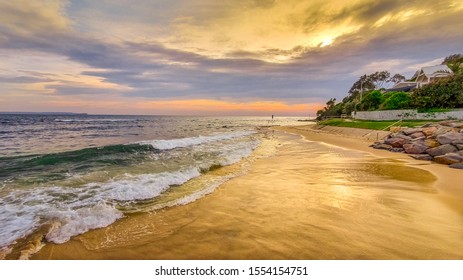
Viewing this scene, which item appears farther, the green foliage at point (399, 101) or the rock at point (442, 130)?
the green foliage at point (399, 101)

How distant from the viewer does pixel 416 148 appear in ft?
54.1

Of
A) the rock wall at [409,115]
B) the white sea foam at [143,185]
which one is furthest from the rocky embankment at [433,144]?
the rock wall at [409,115]

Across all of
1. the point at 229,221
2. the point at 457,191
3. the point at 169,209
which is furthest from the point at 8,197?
the point at 457,191

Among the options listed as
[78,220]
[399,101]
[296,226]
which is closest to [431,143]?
[296,226]

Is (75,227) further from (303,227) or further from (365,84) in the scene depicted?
(365,84)

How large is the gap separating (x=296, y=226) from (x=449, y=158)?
41.8 feet

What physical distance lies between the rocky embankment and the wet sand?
5563mm

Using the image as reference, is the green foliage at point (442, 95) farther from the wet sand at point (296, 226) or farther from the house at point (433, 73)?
the wet sand at point (296, 226)

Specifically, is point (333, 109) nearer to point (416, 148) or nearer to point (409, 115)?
point (409, 115)

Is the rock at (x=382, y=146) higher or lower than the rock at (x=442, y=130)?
lower

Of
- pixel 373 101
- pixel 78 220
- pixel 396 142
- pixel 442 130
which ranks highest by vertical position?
pixel 373 101

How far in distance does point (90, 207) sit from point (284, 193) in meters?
5.67

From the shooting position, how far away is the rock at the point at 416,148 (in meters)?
16.2

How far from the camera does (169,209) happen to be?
6.53 metres
